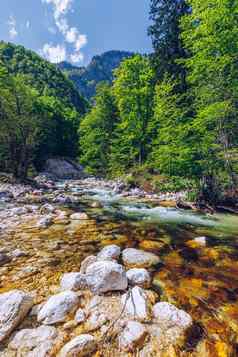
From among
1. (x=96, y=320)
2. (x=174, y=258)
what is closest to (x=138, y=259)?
(x=174, y=258)

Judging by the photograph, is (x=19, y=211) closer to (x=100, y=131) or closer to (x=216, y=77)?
(x=216, y=77)

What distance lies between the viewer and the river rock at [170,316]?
2.10 metres

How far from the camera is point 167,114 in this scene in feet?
38.9

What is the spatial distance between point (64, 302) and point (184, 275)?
6.12ft

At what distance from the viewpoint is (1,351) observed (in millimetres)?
1754

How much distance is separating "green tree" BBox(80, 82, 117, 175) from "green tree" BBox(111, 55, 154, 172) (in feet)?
17.1

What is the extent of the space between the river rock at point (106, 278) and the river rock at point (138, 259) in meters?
0.82

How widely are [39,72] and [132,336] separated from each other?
7247cm

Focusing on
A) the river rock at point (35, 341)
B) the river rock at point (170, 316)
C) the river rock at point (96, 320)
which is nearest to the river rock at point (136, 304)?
the river rock at point (170, 316)

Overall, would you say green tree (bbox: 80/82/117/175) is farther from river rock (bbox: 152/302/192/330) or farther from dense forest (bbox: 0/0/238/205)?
river rock (bbox: 152/302/192/330)

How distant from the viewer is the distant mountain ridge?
15250 cm

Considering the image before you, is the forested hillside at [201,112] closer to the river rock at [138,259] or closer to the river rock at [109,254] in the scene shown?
the river rock at [138,259]

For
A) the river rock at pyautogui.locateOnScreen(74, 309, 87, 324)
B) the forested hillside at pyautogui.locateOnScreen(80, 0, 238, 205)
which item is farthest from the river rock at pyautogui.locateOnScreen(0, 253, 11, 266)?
the forested hillside at pyautogui.locateOnScreen(80, 0, 238, 205)

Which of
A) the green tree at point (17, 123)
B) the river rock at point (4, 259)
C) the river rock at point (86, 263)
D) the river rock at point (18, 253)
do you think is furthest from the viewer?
the green tree at point (17, 123)
